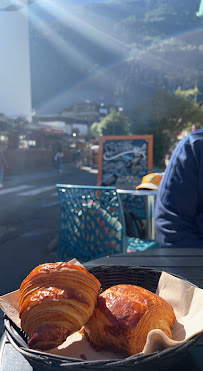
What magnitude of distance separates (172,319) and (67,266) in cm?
31

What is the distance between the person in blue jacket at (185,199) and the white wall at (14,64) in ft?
76.7

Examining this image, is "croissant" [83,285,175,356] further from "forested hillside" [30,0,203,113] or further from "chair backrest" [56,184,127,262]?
"forested hillside" [30,0,203,113]

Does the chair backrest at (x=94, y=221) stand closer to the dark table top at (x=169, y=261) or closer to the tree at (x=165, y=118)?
the dark table top at (x=169, y=261)

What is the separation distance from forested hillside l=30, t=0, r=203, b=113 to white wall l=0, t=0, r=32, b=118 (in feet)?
170

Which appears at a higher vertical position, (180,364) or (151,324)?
(151,324)

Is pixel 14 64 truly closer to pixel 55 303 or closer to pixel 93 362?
pixel 55 303

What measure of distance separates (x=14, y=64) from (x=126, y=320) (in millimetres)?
26476

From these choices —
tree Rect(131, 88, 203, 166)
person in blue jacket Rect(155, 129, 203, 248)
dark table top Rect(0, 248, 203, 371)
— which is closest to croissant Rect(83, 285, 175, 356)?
dark table top Rect(0, 248, 203, 371)

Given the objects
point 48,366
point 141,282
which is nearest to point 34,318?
point 48,366

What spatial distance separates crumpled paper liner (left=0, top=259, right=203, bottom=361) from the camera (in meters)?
0.66

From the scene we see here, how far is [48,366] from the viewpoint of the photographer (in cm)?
61

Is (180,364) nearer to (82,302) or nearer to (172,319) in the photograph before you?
(172,319)

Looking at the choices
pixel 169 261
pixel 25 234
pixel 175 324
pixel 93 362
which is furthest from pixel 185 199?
pixel 25 234

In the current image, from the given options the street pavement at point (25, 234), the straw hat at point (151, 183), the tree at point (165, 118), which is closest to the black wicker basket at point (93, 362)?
the street pavement at point (25, 234)
